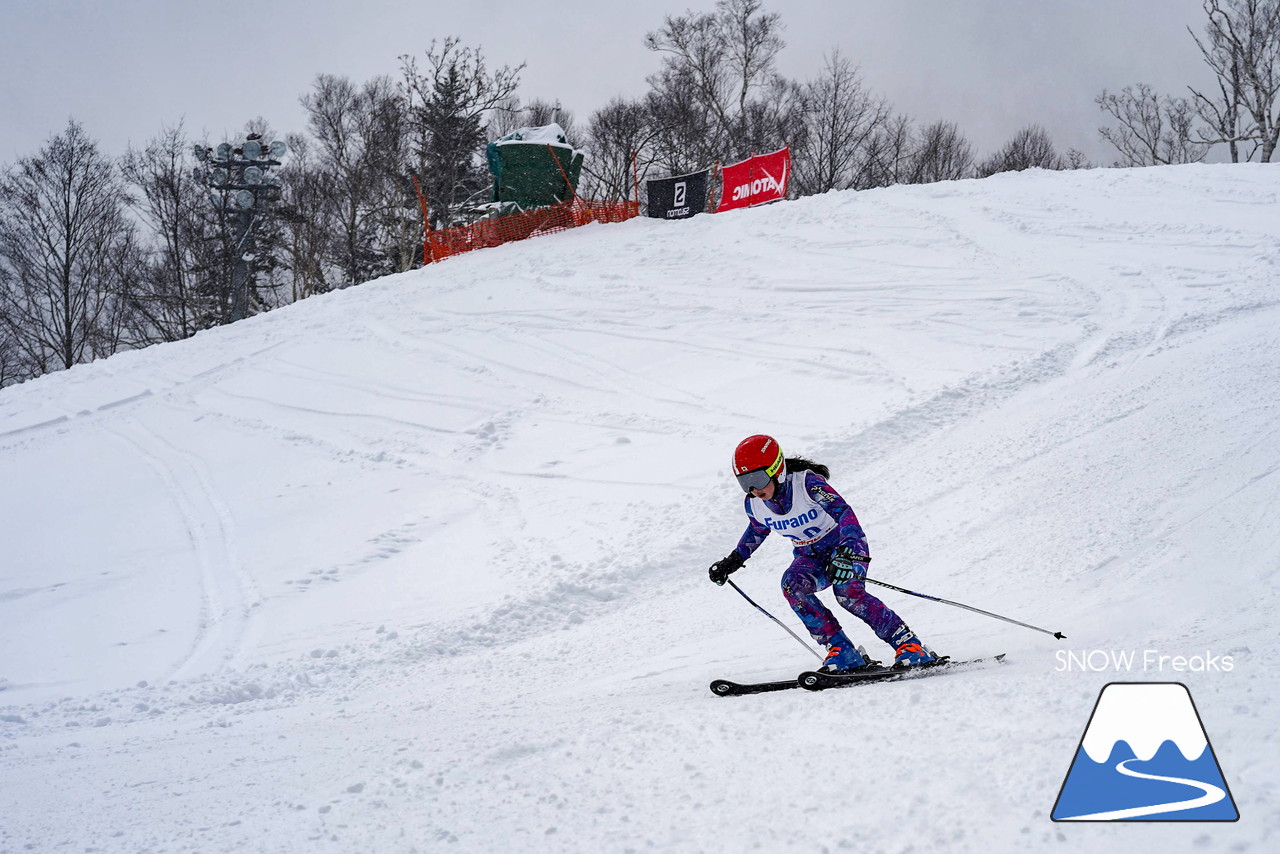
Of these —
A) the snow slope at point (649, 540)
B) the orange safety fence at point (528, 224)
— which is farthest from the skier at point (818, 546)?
the orange safety fence at point (528, 224)

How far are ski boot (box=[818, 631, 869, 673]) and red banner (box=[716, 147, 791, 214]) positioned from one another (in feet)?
56.6

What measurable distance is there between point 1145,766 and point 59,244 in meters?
33.8

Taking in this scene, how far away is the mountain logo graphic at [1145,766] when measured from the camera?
8.25 feet

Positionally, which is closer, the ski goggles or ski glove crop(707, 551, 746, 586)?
the ski goggles

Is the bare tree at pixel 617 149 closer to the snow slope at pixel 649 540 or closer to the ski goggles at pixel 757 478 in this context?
the snow slope at pixel 649 540

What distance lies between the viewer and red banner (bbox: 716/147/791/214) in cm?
2016

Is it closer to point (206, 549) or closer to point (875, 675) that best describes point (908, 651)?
point (875, 675)

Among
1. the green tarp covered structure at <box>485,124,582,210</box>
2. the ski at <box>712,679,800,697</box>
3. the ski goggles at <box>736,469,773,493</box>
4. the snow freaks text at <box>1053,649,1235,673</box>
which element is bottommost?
the ski at <box>712,679,800,697</box>

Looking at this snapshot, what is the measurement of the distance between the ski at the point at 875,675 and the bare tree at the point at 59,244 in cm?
3166

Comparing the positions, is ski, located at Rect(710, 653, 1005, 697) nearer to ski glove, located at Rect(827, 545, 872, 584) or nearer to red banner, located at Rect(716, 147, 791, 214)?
ski glove, located at Rect(827, 545, 872, 584)

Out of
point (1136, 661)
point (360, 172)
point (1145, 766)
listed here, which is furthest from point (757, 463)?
point (360, 172)

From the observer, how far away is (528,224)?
2114cm

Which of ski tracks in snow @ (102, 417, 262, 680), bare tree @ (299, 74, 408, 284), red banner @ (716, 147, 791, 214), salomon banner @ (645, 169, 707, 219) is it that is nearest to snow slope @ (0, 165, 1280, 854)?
ski tracks in snow @ (102, 417, 262, 680)

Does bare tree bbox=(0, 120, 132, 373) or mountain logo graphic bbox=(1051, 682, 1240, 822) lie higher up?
bare tree bbox=(0, 120, 132, 373)
